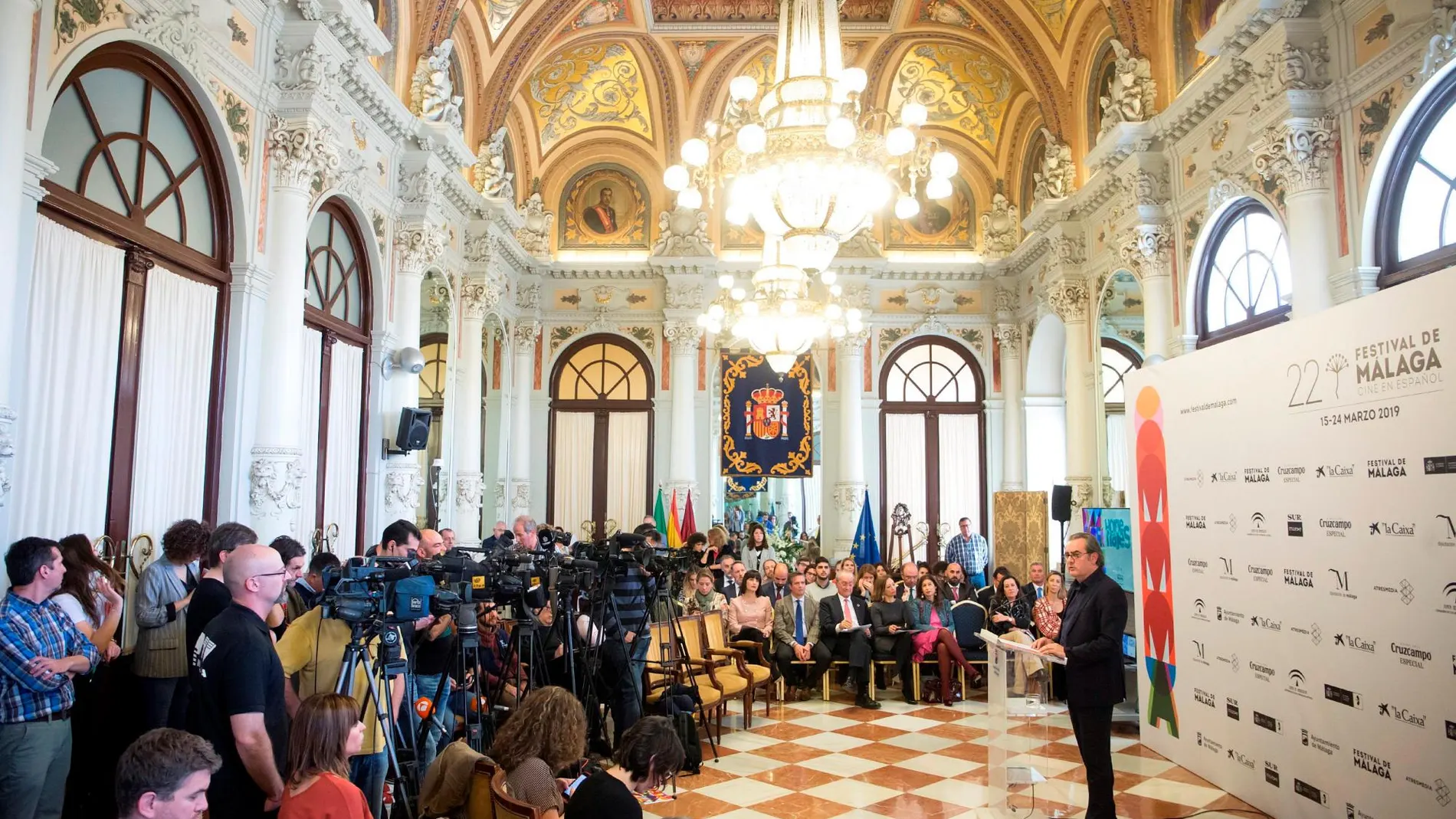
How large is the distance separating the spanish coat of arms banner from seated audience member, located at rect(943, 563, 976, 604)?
5111 millimetres

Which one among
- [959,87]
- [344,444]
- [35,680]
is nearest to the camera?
[35,680]

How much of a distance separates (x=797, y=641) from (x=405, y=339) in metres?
4.93

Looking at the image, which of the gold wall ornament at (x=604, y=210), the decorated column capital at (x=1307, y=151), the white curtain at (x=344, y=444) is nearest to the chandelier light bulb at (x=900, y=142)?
the decorated column capital at (x=1307, y=151)

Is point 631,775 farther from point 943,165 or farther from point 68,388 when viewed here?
point 943,165

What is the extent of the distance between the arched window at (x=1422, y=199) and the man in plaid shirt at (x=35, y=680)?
7.51m

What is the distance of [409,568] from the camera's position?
3.86 meters

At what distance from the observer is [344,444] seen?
8.71 meters

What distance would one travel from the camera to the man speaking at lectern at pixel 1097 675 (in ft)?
14.8

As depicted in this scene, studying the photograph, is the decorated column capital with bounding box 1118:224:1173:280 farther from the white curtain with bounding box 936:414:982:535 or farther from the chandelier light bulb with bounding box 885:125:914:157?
the white curtain with bounding box 936:414:982:535

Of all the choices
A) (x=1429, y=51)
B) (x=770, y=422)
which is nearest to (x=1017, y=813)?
(x=1429, y=51)

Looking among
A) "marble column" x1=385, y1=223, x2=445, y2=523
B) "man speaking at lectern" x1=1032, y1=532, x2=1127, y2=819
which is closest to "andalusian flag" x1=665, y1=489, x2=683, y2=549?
"marble column" x1=385, y1=223, x2=445, y2=523

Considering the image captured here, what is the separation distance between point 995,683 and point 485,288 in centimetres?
873

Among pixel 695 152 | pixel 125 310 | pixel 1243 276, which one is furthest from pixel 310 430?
pixel 1243 276

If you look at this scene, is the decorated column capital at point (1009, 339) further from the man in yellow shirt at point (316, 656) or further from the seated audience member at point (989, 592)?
the man in yellow shirt at point (316, 656)
